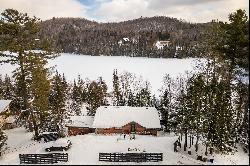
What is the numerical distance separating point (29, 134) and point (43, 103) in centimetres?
1110

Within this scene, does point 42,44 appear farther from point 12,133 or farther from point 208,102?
point 12,133

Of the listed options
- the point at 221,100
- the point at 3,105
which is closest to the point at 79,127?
the point at 3,105

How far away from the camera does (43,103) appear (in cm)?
4166

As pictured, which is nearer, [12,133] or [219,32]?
[219,32]

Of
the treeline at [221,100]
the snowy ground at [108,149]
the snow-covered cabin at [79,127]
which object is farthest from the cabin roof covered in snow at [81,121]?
the treeline at [221,100]

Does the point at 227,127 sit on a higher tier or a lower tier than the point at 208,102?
lower

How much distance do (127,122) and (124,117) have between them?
5.31 ft

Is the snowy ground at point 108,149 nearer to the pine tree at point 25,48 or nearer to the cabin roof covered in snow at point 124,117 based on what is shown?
the pine tree at point 25,48

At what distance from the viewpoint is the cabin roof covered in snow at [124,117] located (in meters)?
49.8

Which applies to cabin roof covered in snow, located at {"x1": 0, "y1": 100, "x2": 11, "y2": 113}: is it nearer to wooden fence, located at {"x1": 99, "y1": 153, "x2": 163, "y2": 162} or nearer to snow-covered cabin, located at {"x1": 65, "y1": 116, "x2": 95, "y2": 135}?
snow-covered cabin, located at {"x1": 65, "y1": 116, "x2": 95, "y2": 135}

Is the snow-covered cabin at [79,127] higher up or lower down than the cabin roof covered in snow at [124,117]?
lower down

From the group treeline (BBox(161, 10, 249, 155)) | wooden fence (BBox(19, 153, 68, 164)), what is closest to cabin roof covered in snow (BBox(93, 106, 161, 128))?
treeline (BBox(161, 10, 249, 155))

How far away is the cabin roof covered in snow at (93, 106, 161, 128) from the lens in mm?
49750

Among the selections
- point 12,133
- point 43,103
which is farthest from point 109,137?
point 12,133
